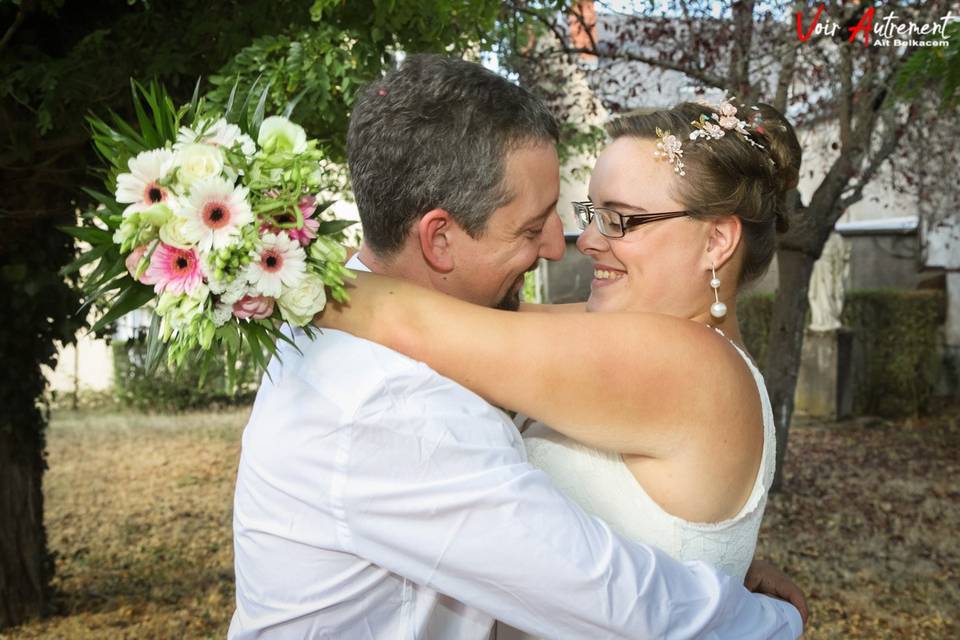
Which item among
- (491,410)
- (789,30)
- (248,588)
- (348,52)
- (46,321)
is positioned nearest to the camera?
(491,410)

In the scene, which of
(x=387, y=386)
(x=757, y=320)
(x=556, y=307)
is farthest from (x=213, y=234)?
(x=757, y=320)

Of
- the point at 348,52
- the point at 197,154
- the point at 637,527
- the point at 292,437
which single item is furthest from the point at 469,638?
the point at 348,52

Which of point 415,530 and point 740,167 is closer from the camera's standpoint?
point 415,530

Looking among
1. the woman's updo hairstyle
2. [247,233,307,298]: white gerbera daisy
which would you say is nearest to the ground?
the woman's updo hairstyle

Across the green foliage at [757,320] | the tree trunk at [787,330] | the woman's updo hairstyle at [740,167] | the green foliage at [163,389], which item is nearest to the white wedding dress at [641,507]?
the woman's updo hairstyle at [740,167]

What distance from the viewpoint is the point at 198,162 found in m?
1.81

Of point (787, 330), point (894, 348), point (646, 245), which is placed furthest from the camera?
point (894, 348)

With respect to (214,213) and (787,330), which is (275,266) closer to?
(214,213)

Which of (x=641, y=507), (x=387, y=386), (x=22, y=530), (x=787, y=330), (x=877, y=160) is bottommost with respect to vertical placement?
(x=22, y=530)

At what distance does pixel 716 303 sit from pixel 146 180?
1.43 meters

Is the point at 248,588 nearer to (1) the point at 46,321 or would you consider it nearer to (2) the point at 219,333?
(2) the point at 219,333

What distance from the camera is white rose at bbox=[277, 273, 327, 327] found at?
6.09 feet

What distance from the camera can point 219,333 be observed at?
1850 millimetres

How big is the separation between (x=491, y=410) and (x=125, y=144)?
2.79ft
